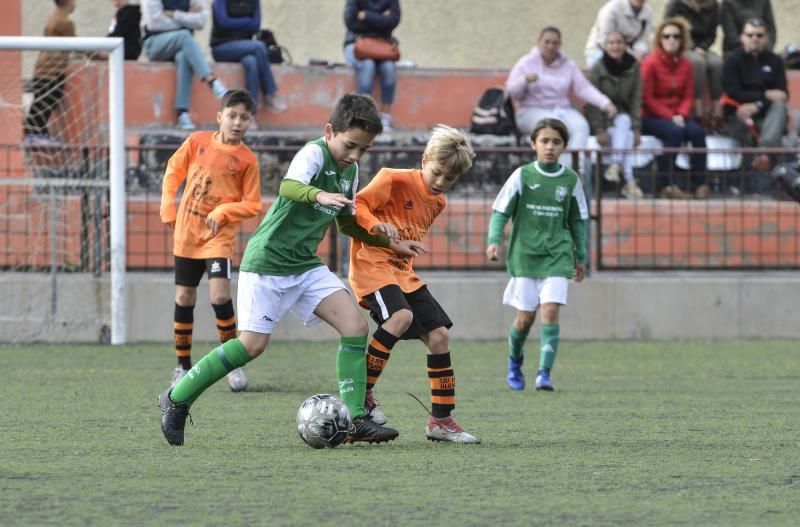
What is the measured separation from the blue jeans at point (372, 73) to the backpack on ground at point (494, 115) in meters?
1.01

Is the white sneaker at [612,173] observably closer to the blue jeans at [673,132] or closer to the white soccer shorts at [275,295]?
the blue jeans at [673,132]

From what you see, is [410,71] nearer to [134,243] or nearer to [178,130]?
[178,130]

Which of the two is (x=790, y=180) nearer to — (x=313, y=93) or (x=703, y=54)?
(x=703, y=54)

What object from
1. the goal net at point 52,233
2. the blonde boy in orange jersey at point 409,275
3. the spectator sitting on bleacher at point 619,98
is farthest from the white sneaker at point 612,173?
the blonde boy in orange jersey at point 409,275

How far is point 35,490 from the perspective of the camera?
5246 millimetres

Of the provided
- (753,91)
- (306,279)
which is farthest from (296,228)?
(753,91)

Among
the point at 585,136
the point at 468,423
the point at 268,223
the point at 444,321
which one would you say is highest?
the point at 585,136

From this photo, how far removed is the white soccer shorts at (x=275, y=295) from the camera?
258 inches

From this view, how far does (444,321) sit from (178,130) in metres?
7.97

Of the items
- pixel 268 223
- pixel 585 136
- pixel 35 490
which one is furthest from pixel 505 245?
pixel 35 490

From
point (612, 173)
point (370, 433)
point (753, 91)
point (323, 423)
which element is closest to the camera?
point (323, 423)

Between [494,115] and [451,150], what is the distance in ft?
25.1

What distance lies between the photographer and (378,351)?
6992 mm

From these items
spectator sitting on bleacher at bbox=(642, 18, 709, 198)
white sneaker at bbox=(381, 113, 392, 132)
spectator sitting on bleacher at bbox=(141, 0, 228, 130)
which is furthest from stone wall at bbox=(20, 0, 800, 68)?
spectator sitting on bleacher at bbox=(141, 0, 228, 130)
